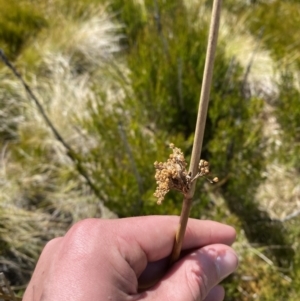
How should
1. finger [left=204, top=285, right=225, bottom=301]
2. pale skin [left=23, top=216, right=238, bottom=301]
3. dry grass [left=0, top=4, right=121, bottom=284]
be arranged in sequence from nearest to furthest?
pale skin [left=23, top=216, right=238, bottom=301] < finger [left=204, top=285, right=225, bottom=301] < dry grass [left=0, top=4, right=121, bottom=284]

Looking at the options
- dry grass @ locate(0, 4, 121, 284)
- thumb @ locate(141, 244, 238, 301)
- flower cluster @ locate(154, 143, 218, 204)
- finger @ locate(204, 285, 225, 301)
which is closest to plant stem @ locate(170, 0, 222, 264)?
flower cluster @ locate(154, 143, 218, 204)

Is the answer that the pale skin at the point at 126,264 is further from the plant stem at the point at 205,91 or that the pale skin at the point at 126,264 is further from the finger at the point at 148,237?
the plant stem at the point at 205,91

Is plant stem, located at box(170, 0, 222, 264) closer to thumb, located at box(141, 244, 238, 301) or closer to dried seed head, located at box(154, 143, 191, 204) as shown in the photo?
dried seed head, located at box(154, 143, 191, 204)

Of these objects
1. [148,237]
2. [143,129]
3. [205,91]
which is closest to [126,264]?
[148,237]

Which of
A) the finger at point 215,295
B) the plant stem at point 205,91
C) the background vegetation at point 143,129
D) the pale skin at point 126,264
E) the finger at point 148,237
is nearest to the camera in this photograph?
the plant stem at point 205,91

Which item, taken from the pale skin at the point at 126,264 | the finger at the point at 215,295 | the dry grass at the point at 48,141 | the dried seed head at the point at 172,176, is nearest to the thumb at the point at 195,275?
the pale skin at the point at 126,264
